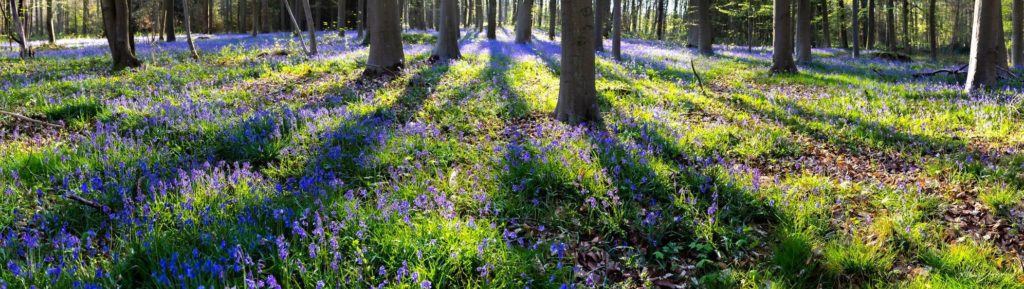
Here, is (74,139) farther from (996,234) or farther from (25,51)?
(25,51)

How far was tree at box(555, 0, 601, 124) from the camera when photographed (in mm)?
7516

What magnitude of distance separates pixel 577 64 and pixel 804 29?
14309 mm

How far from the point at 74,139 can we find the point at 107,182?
209 centimetres

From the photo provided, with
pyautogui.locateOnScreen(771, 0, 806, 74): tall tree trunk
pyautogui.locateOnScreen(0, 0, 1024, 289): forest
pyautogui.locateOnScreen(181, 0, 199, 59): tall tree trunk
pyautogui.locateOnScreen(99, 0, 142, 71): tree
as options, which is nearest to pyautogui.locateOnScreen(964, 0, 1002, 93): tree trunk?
pyautogui.locateOnScreen(0, 0, 1024, 289): forest

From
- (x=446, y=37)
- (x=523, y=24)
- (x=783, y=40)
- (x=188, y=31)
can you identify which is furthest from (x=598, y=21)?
(x=188, y=31)

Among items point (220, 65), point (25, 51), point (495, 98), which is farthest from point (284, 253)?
point (25, 51)

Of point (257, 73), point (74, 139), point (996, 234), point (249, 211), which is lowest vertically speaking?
point (996, 234)

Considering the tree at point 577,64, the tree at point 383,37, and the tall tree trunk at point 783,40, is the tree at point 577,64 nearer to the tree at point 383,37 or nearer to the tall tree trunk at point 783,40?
the tree at point 383,37

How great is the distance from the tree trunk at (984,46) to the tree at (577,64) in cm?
810

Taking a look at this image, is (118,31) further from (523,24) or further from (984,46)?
(523,24)

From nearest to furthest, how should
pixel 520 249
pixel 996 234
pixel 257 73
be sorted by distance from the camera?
pixel 520 249 < pixel 996 234 < pixel 257 73

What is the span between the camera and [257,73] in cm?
1237

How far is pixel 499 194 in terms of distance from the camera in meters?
4.76

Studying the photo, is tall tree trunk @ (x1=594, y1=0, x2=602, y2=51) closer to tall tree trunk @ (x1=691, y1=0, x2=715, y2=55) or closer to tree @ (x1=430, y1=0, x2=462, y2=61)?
tall tree trunk @ (x1=691, y1=0, x2=715, y2=55)
